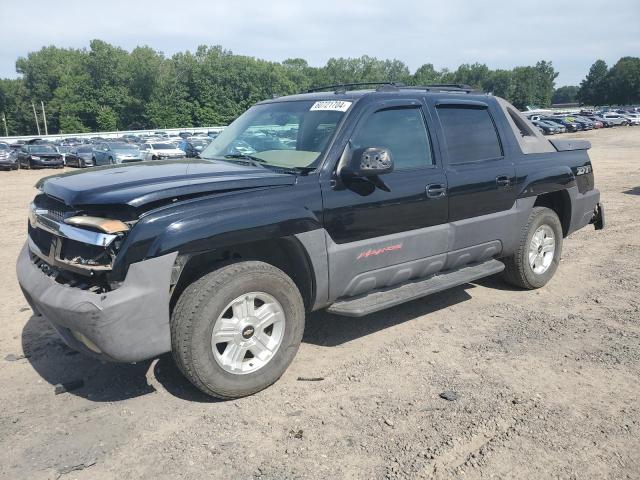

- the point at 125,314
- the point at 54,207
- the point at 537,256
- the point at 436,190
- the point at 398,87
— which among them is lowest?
the point at 537,256

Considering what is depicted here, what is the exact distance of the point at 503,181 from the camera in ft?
16.0

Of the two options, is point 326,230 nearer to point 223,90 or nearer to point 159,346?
point 159,346

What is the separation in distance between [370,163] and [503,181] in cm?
189

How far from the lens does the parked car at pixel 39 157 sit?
28578mm

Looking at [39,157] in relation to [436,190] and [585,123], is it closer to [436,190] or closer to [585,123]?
[436,190]

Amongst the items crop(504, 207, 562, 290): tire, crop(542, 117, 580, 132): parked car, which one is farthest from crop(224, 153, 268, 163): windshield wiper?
crop(542, 117, 580, 132): parked car

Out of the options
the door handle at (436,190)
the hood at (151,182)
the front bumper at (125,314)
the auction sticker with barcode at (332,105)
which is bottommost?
the front bumper at (125,314)

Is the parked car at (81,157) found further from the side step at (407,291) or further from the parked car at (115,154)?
the side step at (407,291)

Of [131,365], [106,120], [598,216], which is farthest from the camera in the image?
[106,120]

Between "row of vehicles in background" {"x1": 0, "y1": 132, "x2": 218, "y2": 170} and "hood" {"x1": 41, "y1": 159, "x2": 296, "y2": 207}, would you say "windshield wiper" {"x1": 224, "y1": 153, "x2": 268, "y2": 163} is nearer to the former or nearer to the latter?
"hood" {"x1": 41, "y1": 159, "x2": 296, "y2": 207}

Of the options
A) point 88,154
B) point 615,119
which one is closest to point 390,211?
point 88,154

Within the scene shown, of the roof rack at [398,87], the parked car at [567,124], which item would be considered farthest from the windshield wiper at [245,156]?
the parked car at [567,124]

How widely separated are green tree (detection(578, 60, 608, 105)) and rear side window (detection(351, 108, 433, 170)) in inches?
5837

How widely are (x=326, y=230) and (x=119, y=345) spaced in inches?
58.9
